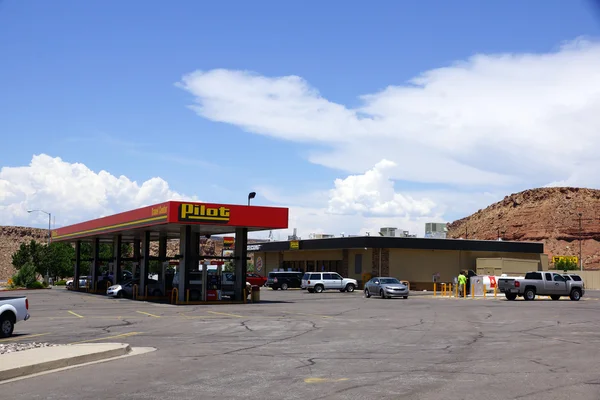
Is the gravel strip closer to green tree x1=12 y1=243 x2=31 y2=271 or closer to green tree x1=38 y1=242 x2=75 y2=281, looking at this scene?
green tree x1=12 y1=243 x2=31 y2=271

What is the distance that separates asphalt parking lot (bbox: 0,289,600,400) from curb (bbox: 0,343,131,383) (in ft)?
Result: 1.65

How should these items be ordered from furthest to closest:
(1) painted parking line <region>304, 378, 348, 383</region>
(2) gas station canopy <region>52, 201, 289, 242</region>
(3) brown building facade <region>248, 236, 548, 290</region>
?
(3) brown building facade <region>248, 236, 548, 290</region>
(2) gas station canopy <region>52, 201, 289, 242</region>
(1) painted parking line <region>304, 378, 348, 383</region>

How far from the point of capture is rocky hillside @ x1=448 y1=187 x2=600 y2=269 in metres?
144

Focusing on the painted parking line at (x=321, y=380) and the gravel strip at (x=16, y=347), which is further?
the gravel strip at (x=16, y=347)

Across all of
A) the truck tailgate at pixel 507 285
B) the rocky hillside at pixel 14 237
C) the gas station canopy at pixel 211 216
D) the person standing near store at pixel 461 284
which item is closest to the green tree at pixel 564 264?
the person standing near store at pixel 461 284

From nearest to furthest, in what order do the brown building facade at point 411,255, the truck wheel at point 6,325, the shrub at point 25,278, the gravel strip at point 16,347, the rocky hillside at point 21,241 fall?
the gravel strip at point 16,347
the truck wheel at point 6,325
the brown building facade at point 411,255
the shrub at point 25,278
the rocky hillside at point 21,241

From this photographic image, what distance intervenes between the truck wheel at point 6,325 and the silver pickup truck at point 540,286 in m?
33.6

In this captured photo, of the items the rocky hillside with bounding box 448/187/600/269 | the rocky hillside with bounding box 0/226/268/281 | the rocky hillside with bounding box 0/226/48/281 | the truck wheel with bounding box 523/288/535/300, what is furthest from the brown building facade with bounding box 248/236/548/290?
the rocky hillside with bounding box 0/226/48/281

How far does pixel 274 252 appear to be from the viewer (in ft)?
269

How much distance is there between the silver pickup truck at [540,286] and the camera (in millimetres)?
46062

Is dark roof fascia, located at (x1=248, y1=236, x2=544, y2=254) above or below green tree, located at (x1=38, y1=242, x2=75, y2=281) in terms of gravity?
above

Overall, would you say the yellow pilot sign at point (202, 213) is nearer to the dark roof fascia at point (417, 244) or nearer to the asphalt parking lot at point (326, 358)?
the asphalt parking lot at point (326, 358)

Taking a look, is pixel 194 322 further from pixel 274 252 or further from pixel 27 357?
pixel 274 252

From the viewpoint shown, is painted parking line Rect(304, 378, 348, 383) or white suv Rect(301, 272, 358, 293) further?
white suv Rect(301, 272, 358, 293)
